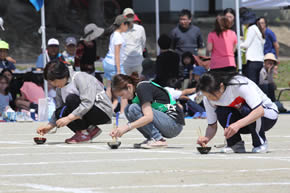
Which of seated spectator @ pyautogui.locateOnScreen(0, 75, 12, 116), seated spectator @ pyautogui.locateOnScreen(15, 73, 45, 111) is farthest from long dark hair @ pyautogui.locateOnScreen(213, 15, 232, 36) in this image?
seated spectator @ pyautogui.locateOnScreen(0, 75, 12, 116)

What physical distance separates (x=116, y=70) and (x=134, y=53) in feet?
2.01

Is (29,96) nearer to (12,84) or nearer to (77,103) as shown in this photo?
(12,84)

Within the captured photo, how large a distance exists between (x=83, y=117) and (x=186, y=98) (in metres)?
5.68

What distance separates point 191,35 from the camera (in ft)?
56.5

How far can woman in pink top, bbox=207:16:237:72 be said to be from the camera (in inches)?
582

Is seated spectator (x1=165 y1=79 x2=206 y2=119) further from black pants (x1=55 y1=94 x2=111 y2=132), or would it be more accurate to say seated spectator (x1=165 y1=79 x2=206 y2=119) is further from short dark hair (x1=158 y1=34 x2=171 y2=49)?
black pants (x1=55 y1=94 x2=111 y2=132)

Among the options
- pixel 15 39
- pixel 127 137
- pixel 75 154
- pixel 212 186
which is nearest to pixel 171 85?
pixel 127 137

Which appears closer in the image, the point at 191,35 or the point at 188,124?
the point at 188,124

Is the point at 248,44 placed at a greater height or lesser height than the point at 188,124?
greater

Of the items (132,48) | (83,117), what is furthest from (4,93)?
(83,117)

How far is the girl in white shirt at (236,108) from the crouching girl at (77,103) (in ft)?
6.32

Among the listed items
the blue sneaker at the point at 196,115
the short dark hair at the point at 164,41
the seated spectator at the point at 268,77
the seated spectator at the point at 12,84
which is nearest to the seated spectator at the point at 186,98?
the blue sneaker at the point at 196,115

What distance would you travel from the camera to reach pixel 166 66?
16.1 meters

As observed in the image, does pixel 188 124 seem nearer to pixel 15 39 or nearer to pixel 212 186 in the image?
pixel 212 186
